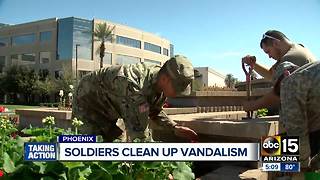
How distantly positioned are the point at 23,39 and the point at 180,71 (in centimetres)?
71

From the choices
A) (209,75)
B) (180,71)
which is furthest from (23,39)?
(209,75)

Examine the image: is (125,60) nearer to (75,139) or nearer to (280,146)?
(75,139)

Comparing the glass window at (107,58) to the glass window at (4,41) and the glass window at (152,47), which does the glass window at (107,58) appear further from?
the glass window at (4,41)

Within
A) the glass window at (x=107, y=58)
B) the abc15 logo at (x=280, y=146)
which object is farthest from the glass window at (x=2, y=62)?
the abc15 logo at (x=280, y=146)

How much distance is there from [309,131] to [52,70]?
117 cm

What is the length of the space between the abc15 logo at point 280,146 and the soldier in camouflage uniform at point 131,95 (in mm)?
420

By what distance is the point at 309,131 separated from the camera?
5.45 ft

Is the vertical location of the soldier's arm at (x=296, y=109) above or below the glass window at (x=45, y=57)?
below

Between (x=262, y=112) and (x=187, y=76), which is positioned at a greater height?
(x=187, y=76)

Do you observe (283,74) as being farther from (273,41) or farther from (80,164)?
(80,164)

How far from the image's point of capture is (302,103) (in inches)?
61.4

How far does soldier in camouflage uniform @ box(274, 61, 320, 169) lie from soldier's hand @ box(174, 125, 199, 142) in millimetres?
562

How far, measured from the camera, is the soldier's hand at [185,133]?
212 cm

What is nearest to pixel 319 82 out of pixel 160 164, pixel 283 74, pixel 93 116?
pixel 283 74
